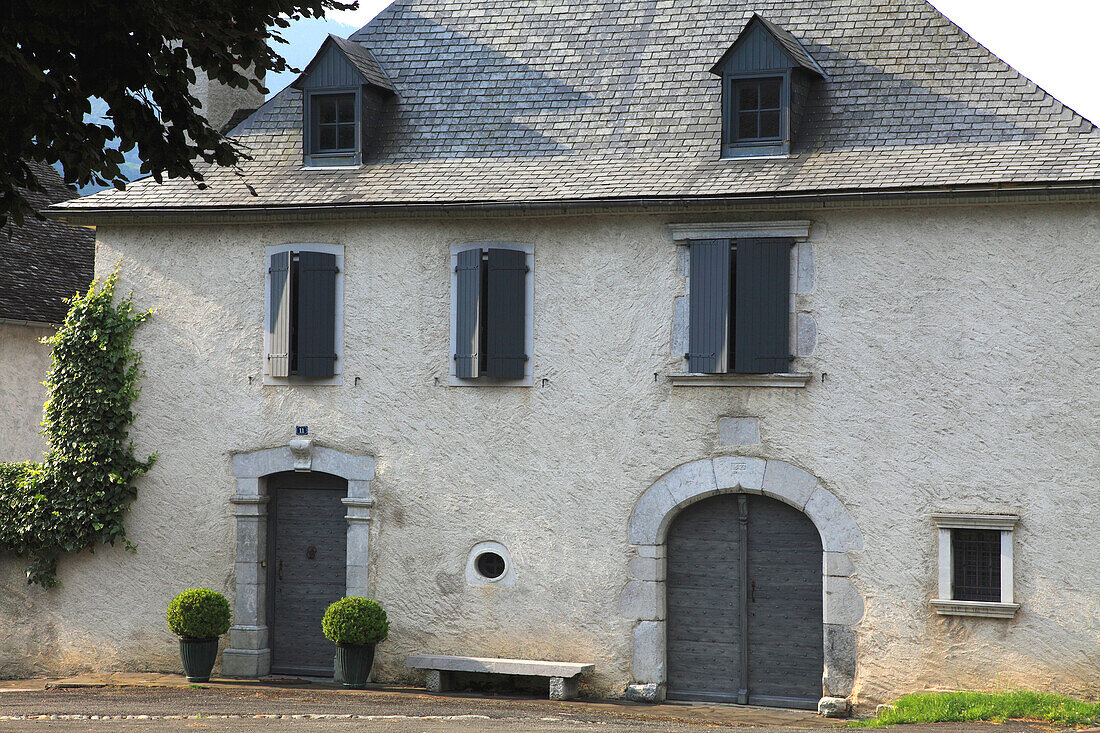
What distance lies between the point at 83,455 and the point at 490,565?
15.4 ft

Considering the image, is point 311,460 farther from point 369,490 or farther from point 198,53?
point 198,53

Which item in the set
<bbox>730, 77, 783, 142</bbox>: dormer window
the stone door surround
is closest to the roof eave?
<bbox>730, 77, 783, 142</bbox>: dormer window

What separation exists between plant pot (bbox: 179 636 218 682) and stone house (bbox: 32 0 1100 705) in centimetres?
37

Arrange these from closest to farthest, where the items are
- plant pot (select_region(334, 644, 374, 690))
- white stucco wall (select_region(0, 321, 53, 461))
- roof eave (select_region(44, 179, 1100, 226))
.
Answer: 1. roof eave (select_region(44, 179, 1100, 226))
2. plant pot (select_region(334, 644, 374, 690))
3. white stucco wall (select_region(0, 321, 53, 461))

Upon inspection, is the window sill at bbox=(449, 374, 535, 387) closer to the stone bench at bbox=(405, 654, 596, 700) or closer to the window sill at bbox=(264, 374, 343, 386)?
the window sill at bbox=(264, 374, 343, 386)

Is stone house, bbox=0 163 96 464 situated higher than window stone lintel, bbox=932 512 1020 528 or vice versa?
stone house, bbox=0 163 96 464

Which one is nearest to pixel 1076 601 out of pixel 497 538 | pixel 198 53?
pixel 497 538

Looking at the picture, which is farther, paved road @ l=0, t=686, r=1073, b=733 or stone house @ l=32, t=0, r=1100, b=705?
stone house @ l=32, t=0, r=1100, b=705

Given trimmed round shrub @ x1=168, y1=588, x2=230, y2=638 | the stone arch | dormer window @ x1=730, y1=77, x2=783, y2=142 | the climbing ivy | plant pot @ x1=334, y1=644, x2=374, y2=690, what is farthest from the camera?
the climbing ivy

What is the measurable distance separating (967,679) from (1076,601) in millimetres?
1192

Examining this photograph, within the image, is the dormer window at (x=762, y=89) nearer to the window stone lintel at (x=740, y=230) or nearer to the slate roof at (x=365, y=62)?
the window stone lintel at (x=740, y=230)

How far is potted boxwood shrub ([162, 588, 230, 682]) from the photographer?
1271cm

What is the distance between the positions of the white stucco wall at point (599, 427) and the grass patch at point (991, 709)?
298 millimetres

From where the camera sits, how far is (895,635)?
11.4m
